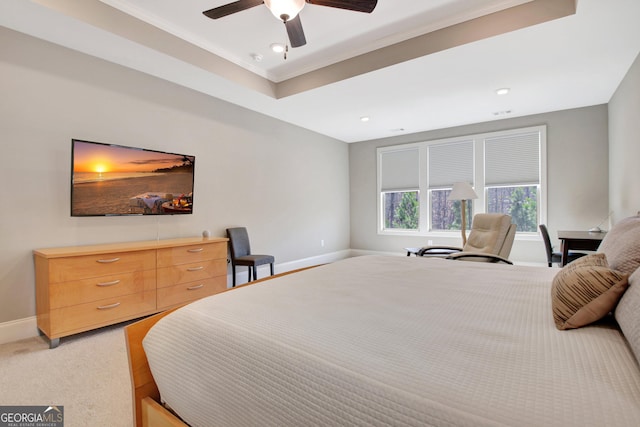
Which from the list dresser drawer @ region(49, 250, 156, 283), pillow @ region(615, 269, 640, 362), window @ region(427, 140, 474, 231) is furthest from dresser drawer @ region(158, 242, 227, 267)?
window @ region(427, 140, 474, 231)

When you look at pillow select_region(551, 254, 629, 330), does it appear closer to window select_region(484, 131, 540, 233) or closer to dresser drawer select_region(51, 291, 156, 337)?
dresser drawer select_region(51, 291, 156, 337)

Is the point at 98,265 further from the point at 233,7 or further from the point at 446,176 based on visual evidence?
the point at 446,176

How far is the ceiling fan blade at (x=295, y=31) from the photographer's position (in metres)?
2.27

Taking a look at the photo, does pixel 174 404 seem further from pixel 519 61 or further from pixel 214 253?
pixel 519 61

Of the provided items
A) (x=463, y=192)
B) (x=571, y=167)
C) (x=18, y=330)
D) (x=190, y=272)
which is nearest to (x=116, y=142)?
(x=190, y=272)

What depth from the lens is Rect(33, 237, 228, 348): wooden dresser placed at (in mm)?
2340

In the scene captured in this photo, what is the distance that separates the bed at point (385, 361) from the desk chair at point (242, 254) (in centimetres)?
231

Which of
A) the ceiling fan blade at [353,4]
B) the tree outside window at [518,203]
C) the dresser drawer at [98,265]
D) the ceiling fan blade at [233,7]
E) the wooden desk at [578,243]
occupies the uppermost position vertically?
the ceiling fan blade at [233,7]

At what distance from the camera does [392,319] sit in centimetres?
112

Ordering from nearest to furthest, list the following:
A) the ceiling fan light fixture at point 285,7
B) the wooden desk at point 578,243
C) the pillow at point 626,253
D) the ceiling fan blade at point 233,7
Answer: the pillow at point 626,253
the ceiling fan light fixture at point 285,7
the ceiling fan blade at point 233,7
the wooden desk at point 578,243

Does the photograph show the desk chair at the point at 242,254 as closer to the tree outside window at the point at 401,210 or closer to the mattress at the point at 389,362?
the mattress at the point at 389,362

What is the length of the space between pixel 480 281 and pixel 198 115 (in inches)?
141

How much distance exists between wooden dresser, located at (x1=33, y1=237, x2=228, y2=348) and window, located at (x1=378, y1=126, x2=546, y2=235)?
4.05m

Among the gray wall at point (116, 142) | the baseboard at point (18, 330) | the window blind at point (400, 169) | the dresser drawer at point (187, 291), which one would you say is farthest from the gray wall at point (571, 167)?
the baseboard at point (18, 330)
